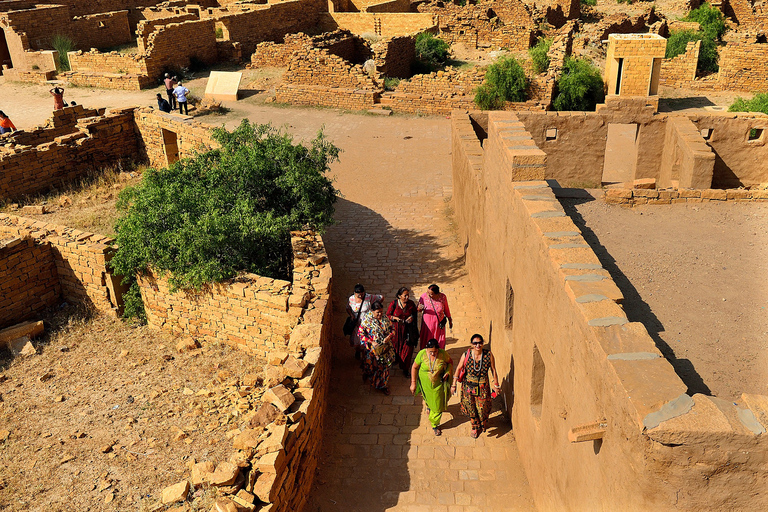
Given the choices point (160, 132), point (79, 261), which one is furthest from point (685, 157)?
point (160, 132)

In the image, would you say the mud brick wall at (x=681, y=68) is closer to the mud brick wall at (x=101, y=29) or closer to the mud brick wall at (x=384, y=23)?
the mud brick wall at (x=384, y=23)

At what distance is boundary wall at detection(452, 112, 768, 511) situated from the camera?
11.5ft

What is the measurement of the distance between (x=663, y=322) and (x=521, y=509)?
2415 millimetres

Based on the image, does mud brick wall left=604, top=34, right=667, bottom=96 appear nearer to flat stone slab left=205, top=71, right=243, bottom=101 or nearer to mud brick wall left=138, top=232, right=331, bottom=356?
flat stone slab left=205, top=71, right=243, bottom=101

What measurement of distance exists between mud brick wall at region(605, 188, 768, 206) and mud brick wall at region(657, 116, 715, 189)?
143cm

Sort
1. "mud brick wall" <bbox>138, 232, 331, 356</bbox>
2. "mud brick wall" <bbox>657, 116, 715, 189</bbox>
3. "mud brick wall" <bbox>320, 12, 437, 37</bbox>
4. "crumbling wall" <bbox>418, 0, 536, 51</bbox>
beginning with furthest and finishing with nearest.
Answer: "mud brick wall" <bbox>320, 12, 437, 37</bbox>
"crumbling wall" <bbox>418, 0, 536, 51</bbox>
"mud brick wall" <bbox>657, 116, 715, 189</bbox>
"mud brick wall" <bbox>138, 232, 331, 356</bbox>

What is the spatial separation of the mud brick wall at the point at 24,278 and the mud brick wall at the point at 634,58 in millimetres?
16050

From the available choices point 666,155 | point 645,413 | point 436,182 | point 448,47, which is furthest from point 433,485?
point 448,47

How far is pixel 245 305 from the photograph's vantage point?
8.58 metres

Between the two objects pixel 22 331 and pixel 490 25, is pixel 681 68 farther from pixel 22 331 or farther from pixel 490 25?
pixel 22 331

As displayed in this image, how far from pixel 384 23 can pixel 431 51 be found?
5060 millimetres

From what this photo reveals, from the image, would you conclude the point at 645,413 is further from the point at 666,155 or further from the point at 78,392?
the point at 666,155

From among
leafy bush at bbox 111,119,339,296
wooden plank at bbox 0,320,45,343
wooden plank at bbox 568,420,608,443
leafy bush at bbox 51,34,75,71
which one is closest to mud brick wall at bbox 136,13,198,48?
leafy bush at bbox 51,34,75,71

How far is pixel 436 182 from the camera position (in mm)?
15641
